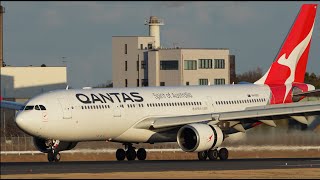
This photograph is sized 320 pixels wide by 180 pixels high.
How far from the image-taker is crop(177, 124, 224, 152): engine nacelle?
55.8 metres

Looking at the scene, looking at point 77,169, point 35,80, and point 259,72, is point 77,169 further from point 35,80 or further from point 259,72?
point 259,72

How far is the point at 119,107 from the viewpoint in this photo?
189 ft

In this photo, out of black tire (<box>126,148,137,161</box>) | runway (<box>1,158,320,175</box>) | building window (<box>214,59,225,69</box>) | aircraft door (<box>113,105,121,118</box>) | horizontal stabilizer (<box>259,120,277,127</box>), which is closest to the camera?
runway (<box>1,158,320,175</box>)

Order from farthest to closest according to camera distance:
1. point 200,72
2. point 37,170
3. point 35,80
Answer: point 200,72, point 35,80, point 37,170

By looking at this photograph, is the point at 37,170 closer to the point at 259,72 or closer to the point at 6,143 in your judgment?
the point at 6,143

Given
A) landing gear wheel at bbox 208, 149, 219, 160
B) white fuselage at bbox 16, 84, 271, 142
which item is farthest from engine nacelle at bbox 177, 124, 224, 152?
white fuselage at bbox 16, 84, 271, 142

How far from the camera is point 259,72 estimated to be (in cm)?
14350

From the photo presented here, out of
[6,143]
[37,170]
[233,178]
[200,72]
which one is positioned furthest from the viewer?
[200,72]

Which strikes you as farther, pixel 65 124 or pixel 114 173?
pixel 65 124

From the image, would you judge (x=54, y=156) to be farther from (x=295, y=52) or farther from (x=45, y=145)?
(x=295, y=52)

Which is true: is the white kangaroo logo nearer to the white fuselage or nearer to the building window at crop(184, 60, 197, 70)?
the white fuselage

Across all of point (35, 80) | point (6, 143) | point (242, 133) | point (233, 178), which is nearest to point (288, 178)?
point (233, 178)

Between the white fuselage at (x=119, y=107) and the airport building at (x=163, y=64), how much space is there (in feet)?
233

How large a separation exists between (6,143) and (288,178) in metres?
31.0
